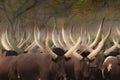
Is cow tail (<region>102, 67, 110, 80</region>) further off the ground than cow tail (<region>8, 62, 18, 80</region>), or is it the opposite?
cow tail (<region>8, 62, 18, 80</region>)

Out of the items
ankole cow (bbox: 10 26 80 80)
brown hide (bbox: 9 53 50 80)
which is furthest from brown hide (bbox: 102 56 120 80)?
brown hide (bbox: 9 53 50 80)

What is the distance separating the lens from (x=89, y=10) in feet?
132

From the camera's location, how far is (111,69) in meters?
14.1

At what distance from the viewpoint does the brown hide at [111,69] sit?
551 inches

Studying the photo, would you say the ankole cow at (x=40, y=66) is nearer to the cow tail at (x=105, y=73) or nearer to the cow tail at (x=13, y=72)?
the cow tail at (x=13, y=72)

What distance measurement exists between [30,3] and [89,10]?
5.33 meters

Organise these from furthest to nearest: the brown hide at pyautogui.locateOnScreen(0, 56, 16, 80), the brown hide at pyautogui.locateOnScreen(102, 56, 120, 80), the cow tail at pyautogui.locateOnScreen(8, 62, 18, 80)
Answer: the brown hide at pyautogui.locateOnScreen(102, 56, 120, 80)
the brown hide at pyautogui.locateOnScreen(0, 56, 16, 80)
the cow tail at pyautogui.locateOnScreen(8, 62, 18, 80)

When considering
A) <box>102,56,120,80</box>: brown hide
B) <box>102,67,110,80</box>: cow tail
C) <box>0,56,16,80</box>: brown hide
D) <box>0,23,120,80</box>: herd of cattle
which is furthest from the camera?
<box>102,67,110,80</box>: cow tail

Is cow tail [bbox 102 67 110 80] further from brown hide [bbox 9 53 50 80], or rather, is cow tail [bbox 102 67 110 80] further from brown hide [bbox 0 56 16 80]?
brown hide [bbox 0 56 16 80]

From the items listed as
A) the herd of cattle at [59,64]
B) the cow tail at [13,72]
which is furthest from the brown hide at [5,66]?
the cow tail at [13,72]

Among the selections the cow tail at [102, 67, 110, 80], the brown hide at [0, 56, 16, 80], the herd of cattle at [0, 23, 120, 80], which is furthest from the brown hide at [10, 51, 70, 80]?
the cow tail at [102, 67, 110, 80]

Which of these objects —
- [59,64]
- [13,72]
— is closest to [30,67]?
[13,72]

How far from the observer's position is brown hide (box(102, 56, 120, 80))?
14005 millimetres

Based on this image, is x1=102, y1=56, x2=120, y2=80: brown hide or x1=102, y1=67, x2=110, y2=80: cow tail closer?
x1=102, y1=56, x2=120, y2=80: brown hide
